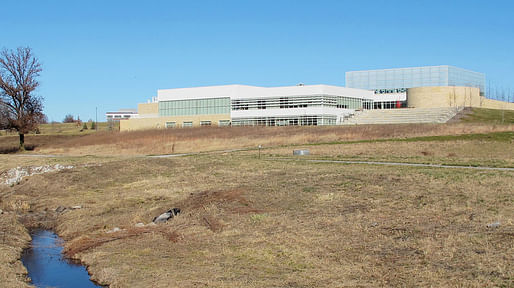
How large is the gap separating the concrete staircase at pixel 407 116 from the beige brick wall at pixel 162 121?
22.7 m

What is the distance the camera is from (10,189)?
3472cm

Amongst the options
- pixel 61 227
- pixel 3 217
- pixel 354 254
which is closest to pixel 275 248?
pixel 354 254

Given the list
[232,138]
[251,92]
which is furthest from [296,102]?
[232,138]

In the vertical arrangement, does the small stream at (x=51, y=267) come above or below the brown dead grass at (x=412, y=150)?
below

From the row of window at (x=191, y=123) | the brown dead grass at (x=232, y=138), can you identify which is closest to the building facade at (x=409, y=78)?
the row of window at (x=191, y=123)

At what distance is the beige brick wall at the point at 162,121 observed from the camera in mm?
96812

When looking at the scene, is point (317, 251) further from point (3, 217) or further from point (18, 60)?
point (18, 60)

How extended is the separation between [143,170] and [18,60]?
39.4 m

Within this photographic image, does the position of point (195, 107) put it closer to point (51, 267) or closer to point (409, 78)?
point (409, 78)

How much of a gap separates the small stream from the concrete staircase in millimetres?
61805

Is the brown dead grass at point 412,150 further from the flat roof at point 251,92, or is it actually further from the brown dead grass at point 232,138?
the flat roof at point 251,92

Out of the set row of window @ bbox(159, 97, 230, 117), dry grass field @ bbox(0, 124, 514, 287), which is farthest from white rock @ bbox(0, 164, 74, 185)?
row of window @ bbox(159, 97, 230, 117)

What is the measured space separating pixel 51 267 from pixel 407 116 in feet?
226

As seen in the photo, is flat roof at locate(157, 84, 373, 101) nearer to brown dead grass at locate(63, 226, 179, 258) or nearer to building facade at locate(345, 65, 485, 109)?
building facade at locate(345, 65, 485, 109)
